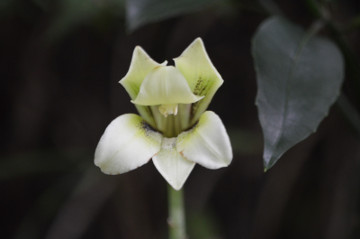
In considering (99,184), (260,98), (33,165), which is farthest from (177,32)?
(260,98)

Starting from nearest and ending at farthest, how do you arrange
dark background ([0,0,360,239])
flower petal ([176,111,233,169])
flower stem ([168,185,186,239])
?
flower petal ([176,111,233,169])
flower stem ([168,185,186,239])
dark background ([0,0,360,239])

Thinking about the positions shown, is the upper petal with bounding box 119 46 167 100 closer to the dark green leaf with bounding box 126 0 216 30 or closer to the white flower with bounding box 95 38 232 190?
the white flower with bounding box 95 38 232 190

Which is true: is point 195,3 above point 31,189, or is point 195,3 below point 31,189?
above

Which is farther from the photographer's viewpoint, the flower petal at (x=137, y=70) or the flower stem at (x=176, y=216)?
the flower stem at (x=176, y=216)

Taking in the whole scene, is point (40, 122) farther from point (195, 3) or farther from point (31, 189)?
point (195, 3)

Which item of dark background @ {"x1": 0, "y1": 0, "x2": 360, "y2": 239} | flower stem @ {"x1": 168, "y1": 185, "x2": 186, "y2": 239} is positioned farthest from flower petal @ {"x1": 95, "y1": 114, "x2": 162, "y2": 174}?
dark background @ {"x1": 0, "y1": 0, "x2": 360, "y2": 239}

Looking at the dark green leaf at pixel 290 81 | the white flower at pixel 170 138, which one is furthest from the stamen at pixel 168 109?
the dark green leaf at pixel 290 81

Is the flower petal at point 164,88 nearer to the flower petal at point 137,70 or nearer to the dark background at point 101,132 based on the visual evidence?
the flower petal at point 137,70
